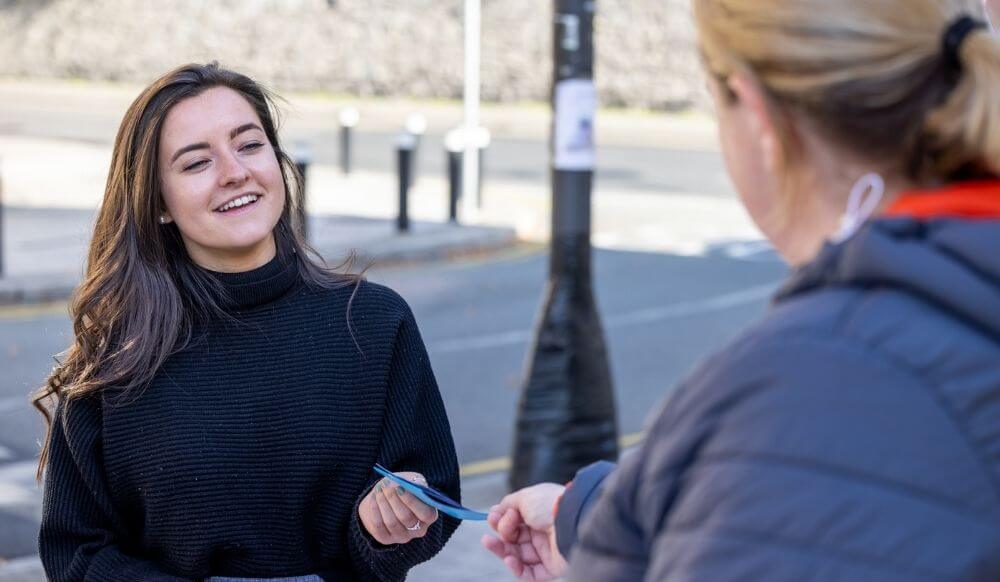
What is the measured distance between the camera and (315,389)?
8.50 ft

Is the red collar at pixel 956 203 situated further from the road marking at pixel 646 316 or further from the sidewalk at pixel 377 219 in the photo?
the sidewalk at pixel 377 219

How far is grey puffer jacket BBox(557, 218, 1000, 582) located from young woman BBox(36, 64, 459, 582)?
125 centimetres

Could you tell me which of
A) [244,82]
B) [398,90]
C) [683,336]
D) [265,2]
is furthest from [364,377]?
[265,2]

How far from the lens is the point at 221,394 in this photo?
102 inches

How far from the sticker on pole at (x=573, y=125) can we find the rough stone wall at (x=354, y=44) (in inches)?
906

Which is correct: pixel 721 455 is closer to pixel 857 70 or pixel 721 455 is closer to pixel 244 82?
pixel 857 70

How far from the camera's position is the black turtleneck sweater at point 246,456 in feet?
8.33

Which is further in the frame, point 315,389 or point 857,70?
point 315,389

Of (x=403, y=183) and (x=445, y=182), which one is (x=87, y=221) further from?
(x=445, y=182)

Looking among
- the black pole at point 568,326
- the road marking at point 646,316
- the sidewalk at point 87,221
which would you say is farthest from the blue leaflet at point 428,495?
the sidewalk at point 87,221

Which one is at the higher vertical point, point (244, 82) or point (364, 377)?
point (244, 82)

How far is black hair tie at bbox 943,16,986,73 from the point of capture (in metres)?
1.36

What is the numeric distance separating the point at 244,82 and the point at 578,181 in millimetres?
3738

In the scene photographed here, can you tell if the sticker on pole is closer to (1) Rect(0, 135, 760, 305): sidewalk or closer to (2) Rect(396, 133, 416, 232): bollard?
(1) Rect(0, 135, 760, 305): sidewalk
